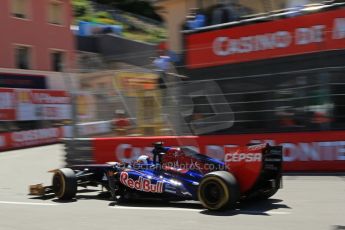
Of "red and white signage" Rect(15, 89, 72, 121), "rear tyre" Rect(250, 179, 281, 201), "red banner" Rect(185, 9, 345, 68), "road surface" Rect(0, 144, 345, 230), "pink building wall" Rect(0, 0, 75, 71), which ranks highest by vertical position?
"pink building wall" Rect(0, 0, 75, 71)

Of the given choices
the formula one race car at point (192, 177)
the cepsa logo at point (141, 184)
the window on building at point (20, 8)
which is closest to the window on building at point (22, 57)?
the window on building at point (20, 8)

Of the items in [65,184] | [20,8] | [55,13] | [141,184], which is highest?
[55,13]

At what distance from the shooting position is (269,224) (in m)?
6.97

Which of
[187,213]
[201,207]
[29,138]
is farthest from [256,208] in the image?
[29,138]

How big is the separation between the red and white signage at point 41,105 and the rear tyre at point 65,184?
1689 cm

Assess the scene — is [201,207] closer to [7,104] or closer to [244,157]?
[244,157]

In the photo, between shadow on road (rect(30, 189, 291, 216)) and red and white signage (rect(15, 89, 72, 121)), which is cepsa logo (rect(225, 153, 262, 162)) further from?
red and white signage (rect(15, 89, 72, 121))

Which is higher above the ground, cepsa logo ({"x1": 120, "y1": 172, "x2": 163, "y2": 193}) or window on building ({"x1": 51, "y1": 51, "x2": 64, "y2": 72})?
window on building ({"x1": 51, "y1": 51, "x2": 64, "y2": 72})

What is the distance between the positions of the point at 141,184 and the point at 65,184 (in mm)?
1808

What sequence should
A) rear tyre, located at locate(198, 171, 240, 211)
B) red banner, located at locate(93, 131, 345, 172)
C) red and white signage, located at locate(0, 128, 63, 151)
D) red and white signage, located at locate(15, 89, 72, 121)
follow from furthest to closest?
red and white signage, located at locate(15, 89, 72, 121) → red and white signage, located at locate(0, 128, 63, 151) → red banner, located at locate(93, 131, 345, 172) → rear tyre, located at locate(198, 171, 240, 211)

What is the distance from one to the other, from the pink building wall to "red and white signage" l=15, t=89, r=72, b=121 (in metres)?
2.22

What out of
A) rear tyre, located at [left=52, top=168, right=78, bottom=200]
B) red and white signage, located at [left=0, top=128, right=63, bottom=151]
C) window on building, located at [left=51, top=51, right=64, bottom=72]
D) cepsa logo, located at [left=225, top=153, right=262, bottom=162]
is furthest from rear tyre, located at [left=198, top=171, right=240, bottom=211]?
window on building, located at [left=51, top=51, right=64, bottom=72]

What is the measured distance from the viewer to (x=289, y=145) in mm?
12102

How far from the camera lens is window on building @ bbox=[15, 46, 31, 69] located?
30.5 m
